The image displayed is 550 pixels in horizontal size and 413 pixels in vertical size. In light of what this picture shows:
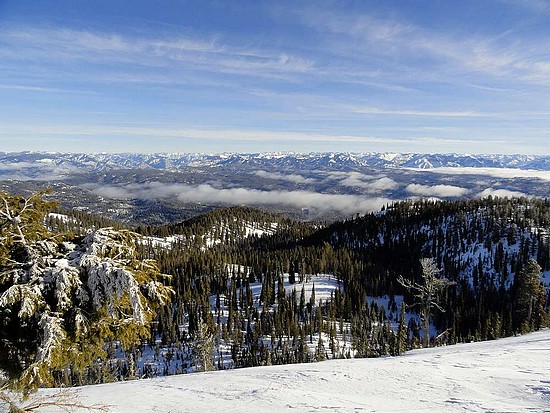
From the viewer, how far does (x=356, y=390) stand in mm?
18531

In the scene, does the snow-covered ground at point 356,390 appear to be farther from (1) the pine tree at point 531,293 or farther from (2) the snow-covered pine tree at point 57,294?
(1) the pine tree at point 531,293

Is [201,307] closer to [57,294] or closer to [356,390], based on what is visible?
[356,390]

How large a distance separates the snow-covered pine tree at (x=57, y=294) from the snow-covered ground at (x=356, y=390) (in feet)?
11.5

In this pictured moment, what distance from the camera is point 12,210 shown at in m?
15.2

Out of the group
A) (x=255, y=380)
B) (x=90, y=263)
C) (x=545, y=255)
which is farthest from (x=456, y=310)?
(x=90, y=263)

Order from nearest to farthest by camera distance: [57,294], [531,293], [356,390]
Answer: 1. [57,294]
2. [356,390]
3. [531,293]

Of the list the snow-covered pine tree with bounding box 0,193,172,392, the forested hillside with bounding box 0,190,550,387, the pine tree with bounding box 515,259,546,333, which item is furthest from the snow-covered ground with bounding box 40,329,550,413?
the pine tree with bounding box 515,259,546,333

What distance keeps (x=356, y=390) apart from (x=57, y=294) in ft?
48.5

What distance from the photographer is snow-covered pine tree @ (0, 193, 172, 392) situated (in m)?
13.4

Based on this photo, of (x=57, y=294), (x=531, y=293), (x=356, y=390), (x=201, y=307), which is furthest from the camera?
(x=201, y=307)

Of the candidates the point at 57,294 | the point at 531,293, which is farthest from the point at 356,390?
the point at 531,293

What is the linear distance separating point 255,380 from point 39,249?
12981 millimetres

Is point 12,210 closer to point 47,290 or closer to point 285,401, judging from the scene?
point 47,290

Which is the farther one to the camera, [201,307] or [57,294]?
[201,307]
